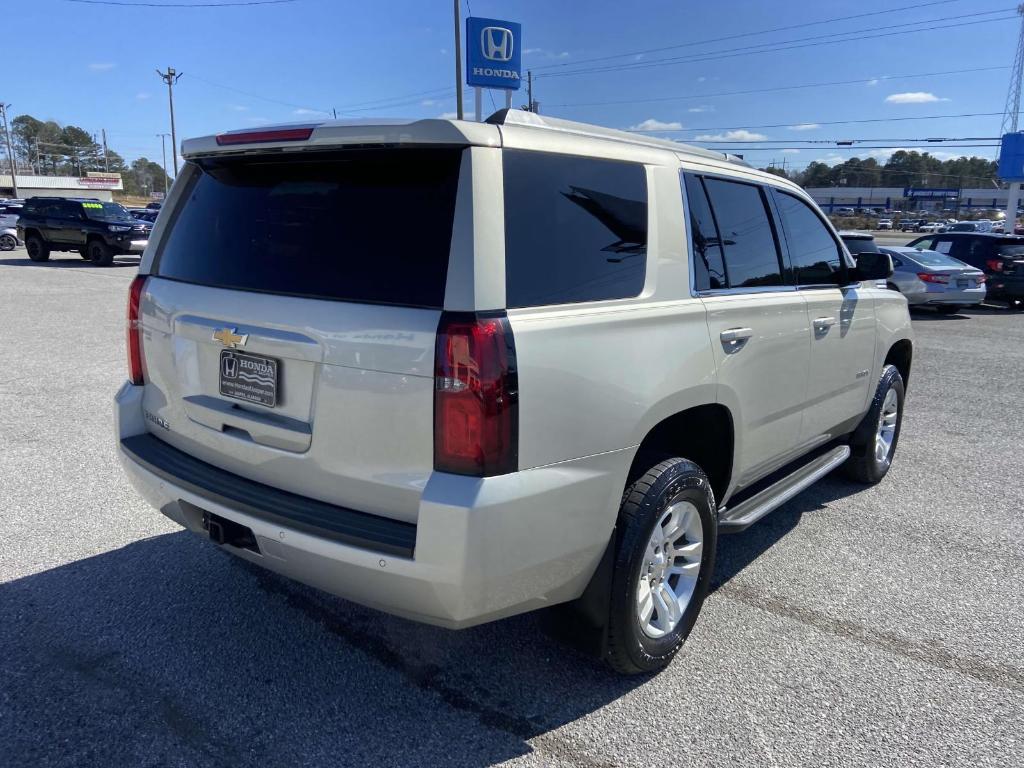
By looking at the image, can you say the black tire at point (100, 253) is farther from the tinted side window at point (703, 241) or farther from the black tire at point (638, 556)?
the black tire at point (638, 556)

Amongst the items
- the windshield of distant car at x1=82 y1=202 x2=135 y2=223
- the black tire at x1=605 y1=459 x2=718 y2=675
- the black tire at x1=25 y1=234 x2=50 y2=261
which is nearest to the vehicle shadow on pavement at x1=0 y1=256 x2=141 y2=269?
the black tire at x1=25 y1=234 x2=50 y2=261

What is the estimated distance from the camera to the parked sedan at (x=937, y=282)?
1557 cm

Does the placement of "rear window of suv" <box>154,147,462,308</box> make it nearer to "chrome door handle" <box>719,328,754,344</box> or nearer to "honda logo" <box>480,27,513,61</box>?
"chrome door handle" <box>719,328,754,344</box>

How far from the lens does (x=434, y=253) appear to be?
7.82 feet

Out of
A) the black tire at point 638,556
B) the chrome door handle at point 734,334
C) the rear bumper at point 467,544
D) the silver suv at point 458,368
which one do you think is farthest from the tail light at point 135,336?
the chrome door handle at point 734,334

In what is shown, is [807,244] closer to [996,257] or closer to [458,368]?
[458,368]

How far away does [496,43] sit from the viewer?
942 inches

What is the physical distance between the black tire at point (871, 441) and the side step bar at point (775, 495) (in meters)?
0.50

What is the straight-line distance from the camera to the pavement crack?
308 centimetres

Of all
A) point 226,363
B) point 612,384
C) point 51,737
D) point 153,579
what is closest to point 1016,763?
point 612,384

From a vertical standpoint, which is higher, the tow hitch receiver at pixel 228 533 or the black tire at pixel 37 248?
the black tire at pixel 37 248

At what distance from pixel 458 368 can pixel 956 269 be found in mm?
16381

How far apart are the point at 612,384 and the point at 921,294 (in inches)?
603

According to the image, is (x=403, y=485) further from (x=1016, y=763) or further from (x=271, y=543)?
(x=1016, y=763)
